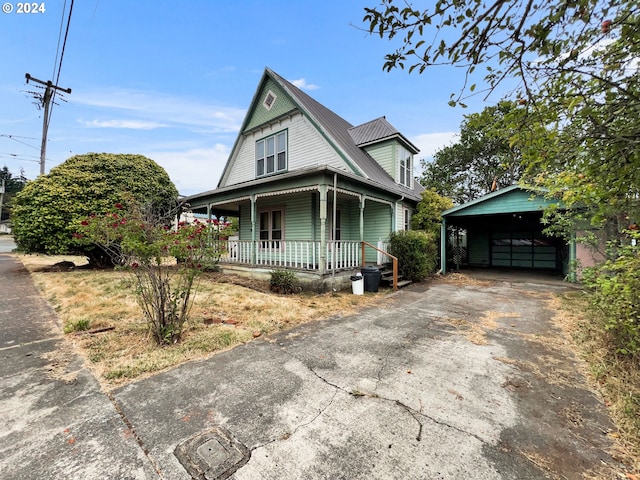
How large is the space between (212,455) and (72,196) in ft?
47.8

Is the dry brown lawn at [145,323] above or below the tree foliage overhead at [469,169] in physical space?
below

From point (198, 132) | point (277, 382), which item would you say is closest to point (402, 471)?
point (277, 382)

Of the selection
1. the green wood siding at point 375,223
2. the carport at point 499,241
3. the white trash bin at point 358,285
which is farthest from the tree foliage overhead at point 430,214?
the white trash bin at point 358,285

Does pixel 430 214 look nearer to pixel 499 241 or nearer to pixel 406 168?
pixel 406 168

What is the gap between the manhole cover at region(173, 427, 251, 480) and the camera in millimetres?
1812

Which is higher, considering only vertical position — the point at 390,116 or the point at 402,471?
the point at 390,116

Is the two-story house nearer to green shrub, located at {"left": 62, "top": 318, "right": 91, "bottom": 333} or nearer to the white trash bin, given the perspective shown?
the white trash bin

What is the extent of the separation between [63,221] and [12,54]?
6.89 meters

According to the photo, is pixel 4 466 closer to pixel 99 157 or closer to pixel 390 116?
pixel 99 157

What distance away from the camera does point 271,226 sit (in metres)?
12.2

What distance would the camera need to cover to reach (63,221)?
37.6 ft

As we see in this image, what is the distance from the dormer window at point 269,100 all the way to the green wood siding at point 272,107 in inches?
3.9

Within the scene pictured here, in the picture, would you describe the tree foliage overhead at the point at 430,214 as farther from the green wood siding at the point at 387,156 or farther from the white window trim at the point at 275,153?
the white window trim at the point at 275,153

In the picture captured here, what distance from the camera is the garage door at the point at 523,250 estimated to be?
46.9ft
